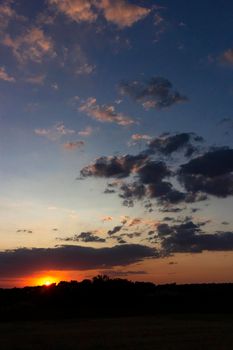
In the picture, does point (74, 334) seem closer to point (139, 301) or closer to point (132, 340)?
point (132, 340)

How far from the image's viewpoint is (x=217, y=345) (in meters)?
37.6

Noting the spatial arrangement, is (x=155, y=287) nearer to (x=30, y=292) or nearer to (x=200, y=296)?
(x=200, y=296)

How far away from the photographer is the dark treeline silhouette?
94938mm

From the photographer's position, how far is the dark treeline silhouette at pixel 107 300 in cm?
9494

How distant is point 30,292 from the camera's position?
439 feet

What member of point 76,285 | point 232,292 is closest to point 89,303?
point 76,285

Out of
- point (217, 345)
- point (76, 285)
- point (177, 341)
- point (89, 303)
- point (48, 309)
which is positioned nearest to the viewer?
point (217, 345)

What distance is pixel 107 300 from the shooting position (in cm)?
11238

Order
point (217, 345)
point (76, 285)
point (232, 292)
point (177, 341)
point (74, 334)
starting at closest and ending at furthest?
point (217, 345) < point (177, 341) < point (74, 334) < point (232, 292) < point (76, 285)

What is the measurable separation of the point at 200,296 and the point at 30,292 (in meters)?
44.9

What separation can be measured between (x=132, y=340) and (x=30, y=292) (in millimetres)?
95864

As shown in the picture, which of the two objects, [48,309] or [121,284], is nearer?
[48,309]

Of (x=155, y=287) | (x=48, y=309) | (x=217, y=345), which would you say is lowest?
(x=217, y=345)

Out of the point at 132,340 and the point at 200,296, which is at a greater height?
the point at 200,296
